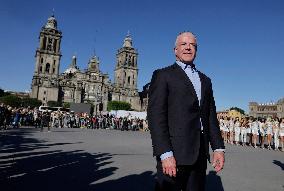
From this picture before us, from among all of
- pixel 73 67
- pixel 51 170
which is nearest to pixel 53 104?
pixel 73 67

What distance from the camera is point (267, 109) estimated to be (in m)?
156

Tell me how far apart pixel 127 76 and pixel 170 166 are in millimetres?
106201

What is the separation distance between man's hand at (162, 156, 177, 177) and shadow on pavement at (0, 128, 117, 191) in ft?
11.3

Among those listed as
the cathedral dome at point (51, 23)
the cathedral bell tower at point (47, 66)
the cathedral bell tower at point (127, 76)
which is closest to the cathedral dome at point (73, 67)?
the cathedral bell tower at point (127, 76)

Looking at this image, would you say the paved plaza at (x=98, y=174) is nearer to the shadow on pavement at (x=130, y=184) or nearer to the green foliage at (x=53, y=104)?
the shadow on pavement at (x=130, y=184)

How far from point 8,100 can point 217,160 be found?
9112cm

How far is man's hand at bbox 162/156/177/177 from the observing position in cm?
303

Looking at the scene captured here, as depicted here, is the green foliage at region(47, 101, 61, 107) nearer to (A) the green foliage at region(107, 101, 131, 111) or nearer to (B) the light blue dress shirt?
(A) the green foliage at region(107, 101, 131, 111)

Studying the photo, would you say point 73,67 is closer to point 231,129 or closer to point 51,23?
point 51,23

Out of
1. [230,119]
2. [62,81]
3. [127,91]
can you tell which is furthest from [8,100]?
[230,119]

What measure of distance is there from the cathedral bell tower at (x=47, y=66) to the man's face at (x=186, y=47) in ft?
310

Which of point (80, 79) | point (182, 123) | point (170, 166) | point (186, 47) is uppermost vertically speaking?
point (80, 79)

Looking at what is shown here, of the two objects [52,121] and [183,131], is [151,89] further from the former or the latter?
[52,121]

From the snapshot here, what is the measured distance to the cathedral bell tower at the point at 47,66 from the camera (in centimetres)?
9444
